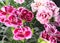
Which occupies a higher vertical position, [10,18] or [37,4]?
[37,4]

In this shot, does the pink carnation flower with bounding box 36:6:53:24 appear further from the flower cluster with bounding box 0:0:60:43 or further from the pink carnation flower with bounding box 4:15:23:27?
the pink carnation flower with bounding box 4:15:23:27

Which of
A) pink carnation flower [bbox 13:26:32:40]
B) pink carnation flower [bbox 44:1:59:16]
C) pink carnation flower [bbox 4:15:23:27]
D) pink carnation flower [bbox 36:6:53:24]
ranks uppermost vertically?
pink carnation flower [bbox 44:1:59:16]

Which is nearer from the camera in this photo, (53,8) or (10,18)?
(10,18)

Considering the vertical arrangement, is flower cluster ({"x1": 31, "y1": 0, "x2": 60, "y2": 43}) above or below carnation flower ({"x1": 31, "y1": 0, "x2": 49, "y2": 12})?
below

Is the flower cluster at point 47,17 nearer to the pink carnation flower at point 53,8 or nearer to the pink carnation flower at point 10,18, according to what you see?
the pink carnation flower at point 53,8

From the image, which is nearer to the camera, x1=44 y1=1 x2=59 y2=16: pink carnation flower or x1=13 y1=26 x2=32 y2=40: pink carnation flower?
x1=13 y1=26 x2=32 y2=40: pink carnation flower

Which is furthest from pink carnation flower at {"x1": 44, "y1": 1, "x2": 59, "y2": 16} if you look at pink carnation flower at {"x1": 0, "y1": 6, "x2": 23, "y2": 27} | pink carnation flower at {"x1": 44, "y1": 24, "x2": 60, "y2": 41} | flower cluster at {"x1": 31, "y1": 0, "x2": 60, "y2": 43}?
pink carnation flower at {"x1": 0, "y1": 6, "x2": 23, "y2": 27}

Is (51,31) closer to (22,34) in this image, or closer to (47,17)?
(47,17)

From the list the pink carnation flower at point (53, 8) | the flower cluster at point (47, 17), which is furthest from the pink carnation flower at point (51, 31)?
the pink carnation flower at point (53, 8)

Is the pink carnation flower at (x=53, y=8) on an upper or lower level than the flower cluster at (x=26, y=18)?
upper

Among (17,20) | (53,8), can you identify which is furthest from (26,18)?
(53,8)

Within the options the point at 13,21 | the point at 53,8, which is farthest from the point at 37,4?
the point at 13,21

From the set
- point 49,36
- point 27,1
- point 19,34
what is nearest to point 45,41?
point 49,36

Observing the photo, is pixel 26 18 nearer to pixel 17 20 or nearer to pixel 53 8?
pixel 17 20
